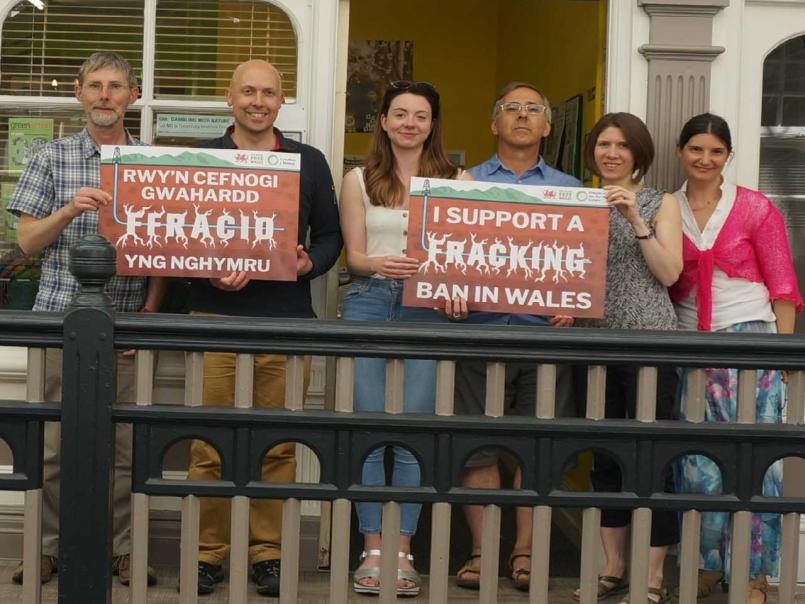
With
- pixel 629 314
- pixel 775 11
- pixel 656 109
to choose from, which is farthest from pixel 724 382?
pixel 775 11

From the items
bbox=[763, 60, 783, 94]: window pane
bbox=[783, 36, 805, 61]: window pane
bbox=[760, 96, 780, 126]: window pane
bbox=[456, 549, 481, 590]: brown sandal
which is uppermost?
bbox=[783, 36, 805, 61]: window pane

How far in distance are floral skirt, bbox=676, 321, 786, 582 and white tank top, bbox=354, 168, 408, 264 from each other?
3.44ft

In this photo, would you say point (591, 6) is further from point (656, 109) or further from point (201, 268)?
point (201, 268)

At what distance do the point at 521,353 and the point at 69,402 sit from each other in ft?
3.08

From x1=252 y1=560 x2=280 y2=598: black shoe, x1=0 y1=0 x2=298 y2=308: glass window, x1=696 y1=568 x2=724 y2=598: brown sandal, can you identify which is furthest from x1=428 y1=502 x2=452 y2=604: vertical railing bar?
x1=0 y1=0 x2=298 y2=308: glass window

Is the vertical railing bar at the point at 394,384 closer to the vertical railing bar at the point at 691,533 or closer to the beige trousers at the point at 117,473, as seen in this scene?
the vertical railing bar at the point at 691,533

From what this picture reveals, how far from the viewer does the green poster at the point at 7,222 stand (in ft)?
14.7

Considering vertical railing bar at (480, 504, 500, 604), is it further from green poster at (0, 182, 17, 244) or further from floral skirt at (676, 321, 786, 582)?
green poster at (0, 182, 17, 244)

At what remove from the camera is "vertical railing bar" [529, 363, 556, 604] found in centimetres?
255

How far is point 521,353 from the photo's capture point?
2539 mm

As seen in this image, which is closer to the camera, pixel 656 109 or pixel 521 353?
pixel 521 353

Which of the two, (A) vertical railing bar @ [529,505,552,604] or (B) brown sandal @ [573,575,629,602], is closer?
(A) vertical railing bar @ [529,505,552,604]

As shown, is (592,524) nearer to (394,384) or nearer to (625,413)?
(394,384)

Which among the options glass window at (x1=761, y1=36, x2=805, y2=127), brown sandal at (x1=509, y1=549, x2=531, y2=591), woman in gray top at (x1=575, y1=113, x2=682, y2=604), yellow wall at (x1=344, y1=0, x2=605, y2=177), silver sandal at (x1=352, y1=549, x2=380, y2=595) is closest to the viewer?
woman in gray top at (x1=575, y1=113, x2=682, y2=604)
